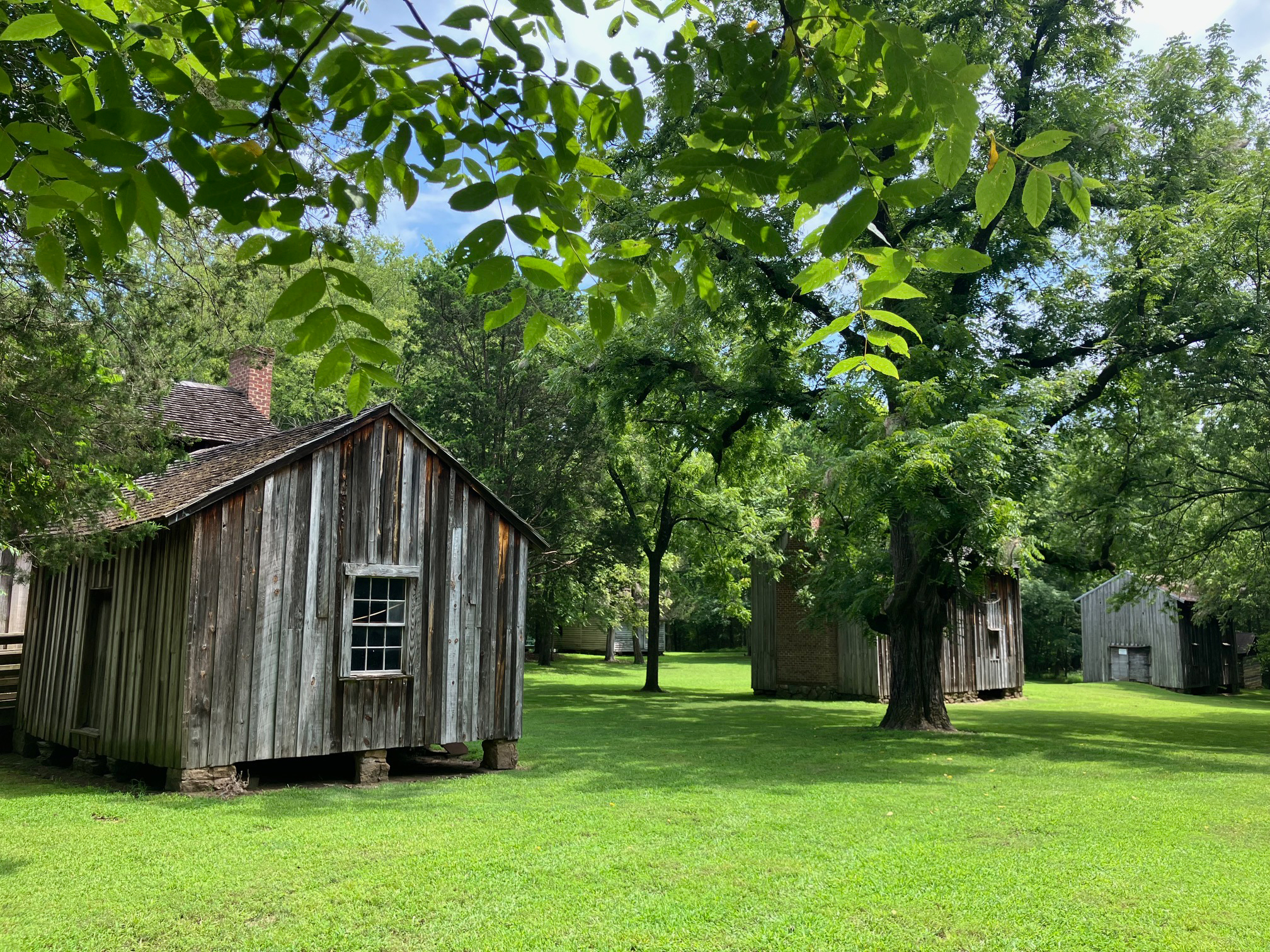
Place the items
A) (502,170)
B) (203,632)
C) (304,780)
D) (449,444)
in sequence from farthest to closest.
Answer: (449,444), (304,780), (203,632), (502,170)

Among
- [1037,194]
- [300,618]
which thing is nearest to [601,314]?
[1037,194]

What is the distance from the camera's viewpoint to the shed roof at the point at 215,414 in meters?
16.2

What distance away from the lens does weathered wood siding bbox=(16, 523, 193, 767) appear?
35.7 ft

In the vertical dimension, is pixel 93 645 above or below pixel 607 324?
below

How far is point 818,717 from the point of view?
2144cm

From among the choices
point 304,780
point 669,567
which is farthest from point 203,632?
point 669,567

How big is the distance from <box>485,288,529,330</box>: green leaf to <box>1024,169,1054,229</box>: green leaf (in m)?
1.40

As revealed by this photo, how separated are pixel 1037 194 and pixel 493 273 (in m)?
1.49

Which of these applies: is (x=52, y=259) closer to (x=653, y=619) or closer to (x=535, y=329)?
(x=535, y=329)

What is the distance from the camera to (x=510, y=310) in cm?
266

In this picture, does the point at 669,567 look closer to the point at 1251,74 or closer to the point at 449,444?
the point at 449,444

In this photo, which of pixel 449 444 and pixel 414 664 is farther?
pixel 449 444

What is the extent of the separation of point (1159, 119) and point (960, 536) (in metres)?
9.75

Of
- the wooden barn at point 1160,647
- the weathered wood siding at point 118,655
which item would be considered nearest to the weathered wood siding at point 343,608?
the weathered wood siding at point 118,655
